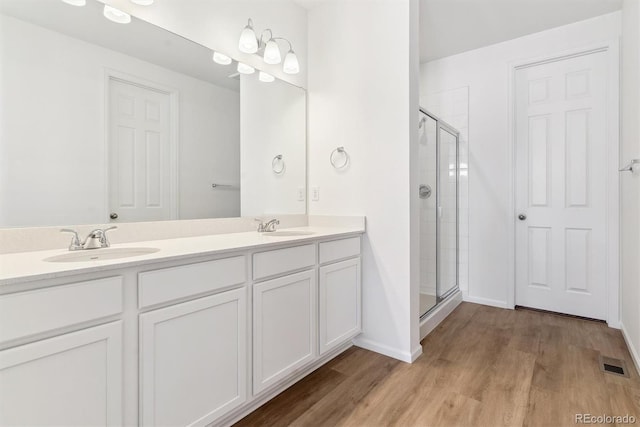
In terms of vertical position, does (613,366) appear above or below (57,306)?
below

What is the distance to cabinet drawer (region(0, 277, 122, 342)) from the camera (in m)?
0.83

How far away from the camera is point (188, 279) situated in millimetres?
1203

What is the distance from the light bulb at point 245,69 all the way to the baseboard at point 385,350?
6.51 feet

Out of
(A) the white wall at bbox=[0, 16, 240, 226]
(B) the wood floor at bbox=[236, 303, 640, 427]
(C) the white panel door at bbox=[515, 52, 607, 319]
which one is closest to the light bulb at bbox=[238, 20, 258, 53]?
(A) the white wall at bbox=[0, 16, 240, 226]

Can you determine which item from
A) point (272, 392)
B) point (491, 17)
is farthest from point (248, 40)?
point (491, 17)

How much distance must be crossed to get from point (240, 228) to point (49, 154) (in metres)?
1.03

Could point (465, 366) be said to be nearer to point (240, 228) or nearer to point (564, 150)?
point (240, 228)

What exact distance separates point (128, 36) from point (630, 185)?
316cm

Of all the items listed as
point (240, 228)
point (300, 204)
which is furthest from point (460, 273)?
point (240, 228)

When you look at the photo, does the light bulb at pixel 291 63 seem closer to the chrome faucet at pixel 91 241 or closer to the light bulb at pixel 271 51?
the light bulb at pixel 271 51

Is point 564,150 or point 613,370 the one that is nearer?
point 613,370

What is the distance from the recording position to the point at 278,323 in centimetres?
158

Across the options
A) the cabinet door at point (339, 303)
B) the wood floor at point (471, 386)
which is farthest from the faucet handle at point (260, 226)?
the wood floor at point (471, 386)

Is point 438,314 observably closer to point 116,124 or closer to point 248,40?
point 248,40
